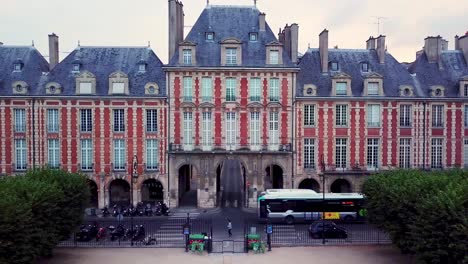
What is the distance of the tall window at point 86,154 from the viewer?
39.6m

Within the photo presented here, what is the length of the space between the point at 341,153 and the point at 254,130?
8101 mm

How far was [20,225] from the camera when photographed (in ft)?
64.3

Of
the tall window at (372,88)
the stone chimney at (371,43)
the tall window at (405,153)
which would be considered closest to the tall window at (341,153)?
the tall window at (372,88)

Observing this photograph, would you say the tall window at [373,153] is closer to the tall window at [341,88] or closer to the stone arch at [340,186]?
the stone arch at [340,186]

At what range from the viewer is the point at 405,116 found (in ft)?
134

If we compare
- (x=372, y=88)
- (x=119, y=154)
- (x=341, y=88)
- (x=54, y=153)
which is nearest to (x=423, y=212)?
(x=341, y=88)

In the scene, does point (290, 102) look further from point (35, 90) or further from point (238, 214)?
point (35, 90)

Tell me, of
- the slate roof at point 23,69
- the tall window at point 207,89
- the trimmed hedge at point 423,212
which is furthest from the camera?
the slate roof at point 23,69

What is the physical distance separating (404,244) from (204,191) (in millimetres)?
19782

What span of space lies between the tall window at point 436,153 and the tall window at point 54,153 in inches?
1318

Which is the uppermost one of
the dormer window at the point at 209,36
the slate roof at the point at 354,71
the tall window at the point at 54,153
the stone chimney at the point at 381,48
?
the dormer window at the point at 209,36

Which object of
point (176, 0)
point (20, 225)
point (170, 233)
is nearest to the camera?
point (20, 225)

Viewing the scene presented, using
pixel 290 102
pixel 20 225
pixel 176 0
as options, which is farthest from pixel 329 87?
pixel 20 225

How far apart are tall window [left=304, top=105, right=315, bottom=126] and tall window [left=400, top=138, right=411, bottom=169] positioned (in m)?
8.35
